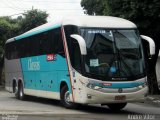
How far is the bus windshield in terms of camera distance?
53.0 feet

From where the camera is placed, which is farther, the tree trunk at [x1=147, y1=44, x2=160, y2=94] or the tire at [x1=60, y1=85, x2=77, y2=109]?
the tree trunk at [x1=147, y1=44, x2=160, y2=94]

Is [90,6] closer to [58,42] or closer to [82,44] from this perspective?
[58,42]

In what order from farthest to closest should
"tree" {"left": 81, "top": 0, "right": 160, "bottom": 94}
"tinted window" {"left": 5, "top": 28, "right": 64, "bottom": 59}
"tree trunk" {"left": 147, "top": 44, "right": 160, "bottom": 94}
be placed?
"tree trunk" {"left": 147, "top": 44, "right": 160, "bottom": 94} → "tree" {"left": 81, "top": 0, "right": 160, "bottom": 94} → "tinted window" {"left": 5, "top": 28, "right": 64, "bottom": 59}

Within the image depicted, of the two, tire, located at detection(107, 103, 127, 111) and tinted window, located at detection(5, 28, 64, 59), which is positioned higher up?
tinted window, located at detection(5, 28, 64, 59)

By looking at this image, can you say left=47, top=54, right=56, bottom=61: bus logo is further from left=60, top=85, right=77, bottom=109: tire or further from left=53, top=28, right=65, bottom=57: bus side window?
left=60, top=85, right=77, bottom=109: tire

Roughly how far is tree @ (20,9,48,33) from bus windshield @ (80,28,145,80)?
28.8 meters

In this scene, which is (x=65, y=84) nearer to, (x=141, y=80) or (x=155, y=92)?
(x=141, y=80)


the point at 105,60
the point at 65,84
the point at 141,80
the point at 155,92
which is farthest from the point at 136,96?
the point at 155,92

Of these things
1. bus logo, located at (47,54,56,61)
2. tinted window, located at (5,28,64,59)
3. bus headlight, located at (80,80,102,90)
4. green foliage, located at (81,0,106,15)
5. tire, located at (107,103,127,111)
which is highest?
green foliage, located at (81,0,106,15)

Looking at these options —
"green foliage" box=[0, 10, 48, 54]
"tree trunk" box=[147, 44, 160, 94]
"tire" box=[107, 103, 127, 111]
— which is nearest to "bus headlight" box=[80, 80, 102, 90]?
"tire" box=[107, 103, 127, 111]

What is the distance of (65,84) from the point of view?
18188 millimetres

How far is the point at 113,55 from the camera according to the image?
16.4 meters

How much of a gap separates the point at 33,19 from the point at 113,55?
1175 inches

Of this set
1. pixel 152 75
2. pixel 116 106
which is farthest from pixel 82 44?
pixel 152 75
